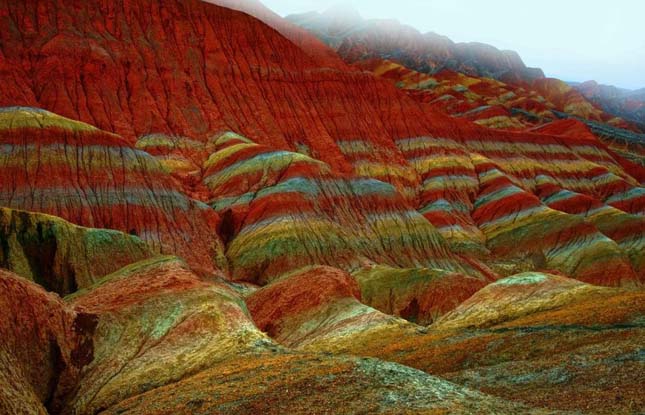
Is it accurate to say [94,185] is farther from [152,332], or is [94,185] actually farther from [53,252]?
[152,332]

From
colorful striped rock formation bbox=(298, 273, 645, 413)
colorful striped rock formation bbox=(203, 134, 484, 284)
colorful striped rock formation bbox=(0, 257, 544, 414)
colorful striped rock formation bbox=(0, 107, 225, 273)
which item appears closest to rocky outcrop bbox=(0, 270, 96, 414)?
colorful striped rock formation bbox=(0, 257, 544, 414)

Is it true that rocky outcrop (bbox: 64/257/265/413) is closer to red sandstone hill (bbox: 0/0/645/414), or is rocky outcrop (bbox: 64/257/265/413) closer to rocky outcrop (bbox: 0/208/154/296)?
red sandstone hill (bbox: 0/0/645/414)

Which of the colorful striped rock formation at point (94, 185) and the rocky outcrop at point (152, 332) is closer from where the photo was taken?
the rocky outcrop at point (152, 332)

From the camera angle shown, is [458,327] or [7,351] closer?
[7,351]

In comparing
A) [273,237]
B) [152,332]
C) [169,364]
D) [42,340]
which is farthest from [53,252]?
[273,237]

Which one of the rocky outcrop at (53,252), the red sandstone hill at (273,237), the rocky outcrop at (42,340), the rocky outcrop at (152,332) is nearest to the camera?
→ the red sandstone hill at (273,237)

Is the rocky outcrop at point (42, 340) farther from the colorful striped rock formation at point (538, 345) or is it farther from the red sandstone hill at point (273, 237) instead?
the colorful striped rock formation at point (538, 345)

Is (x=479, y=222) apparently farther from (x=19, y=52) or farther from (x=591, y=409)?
(x=591, y=409)

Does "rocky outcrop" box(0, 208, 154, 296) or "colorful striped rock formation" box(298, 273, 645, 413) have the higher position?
"colorful striped rock formation" box(298, 273, 645, 413)

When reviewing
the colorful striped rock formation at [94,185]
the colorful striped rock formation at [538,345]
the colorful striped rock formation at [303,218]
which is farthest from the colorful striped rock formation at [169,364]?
the colorful striped rock formation at [303,218]

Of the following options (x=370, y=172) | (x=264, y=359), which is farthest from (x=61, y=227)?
(x=370, y=172)

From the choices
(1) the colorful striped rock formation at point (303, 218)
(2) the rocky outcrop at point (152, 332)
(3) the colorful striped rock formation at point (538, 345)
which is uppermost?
(3) the colorful striped rock formation at point (538, 345)

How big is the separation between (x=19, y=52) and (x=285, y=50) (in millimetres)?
47781

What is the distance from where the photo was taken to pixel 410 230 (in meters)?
88.4
